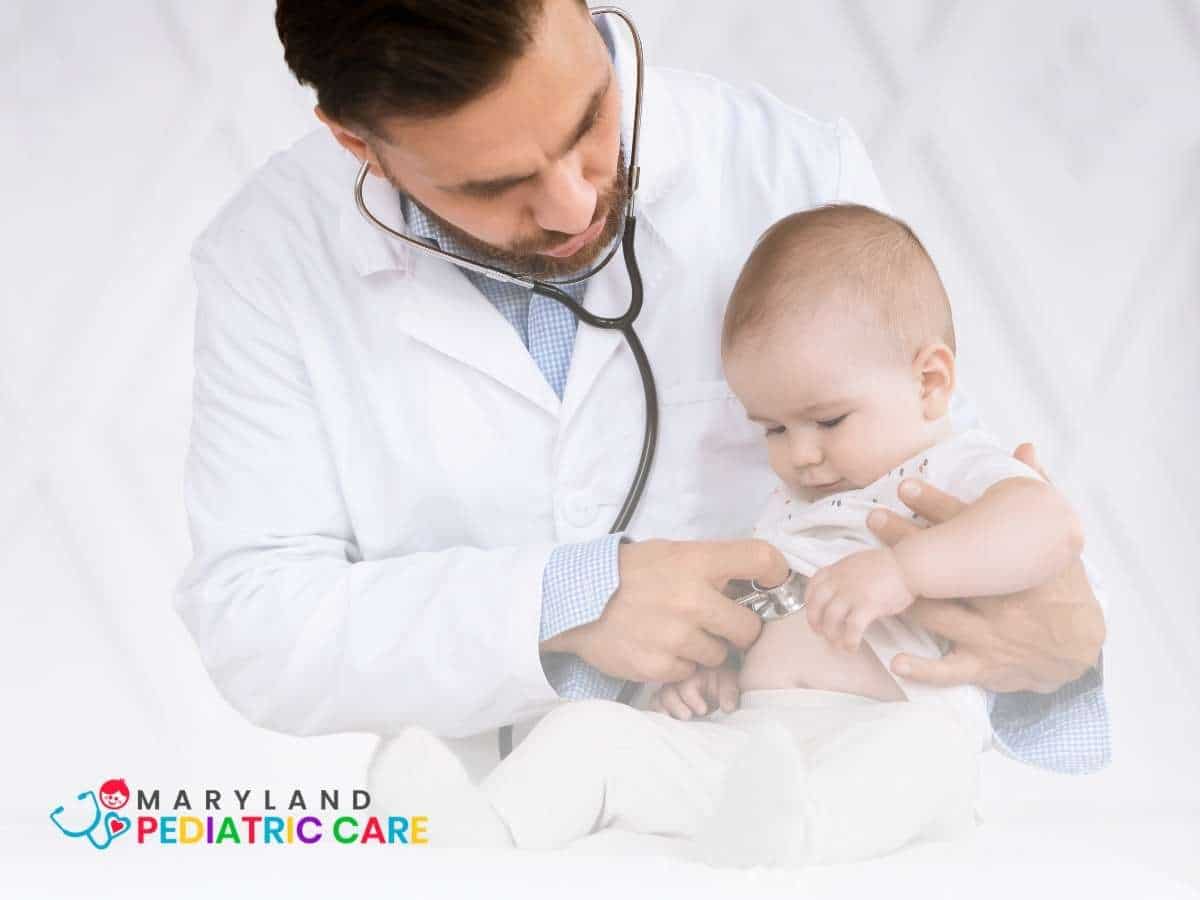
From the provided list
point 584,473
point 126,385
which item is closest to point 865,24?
point 584,473

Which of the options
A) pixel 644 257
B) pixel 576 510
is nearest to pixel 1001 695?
pixel 576 510

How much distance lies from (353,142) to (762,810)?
2.14 ft

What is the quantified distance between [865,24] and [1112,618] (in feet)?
2.45

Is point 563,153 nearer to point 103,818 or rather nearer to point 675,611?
point 675,611

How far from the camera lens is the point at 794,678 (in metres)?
1.13

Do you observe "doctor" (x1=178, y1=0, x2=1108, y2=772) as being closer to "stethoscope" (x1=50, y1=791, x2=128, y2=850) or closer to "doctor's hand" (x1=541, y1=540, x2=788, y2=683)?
"doctor's hand" (x1=541, y1=540, x2=788, y2=683)

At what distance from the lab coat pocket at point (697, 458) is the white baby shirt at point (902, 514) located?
11cm

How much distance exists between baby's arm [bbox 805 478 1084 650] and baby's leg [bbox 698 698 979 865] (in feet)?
0.27

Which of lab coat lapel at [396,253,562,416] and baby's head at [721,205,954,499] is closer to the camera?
baby's head at [721,205,954,499]

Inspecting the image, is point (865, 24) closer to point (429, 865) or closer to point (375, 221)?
point (375, 221)

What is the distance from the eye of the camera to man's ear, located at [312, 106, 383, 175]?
3.72 ft

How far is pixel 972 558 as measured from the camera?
1067 millimetres

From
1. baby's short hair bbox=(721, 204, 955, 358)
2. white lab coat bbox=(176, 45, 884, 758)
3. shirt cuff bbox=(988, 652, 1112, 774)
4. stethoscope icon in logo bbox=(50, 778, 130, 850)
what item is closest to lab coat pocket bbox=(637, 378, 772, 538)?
white lab coat bbox=(176, 45, 884, 758)

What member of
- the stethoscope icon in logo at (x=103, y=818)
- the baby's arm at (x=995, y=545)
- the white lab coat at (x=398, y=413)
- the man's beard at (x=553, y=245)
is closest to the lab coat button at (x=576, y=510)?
the white lab coat at (x=398, y=413)
